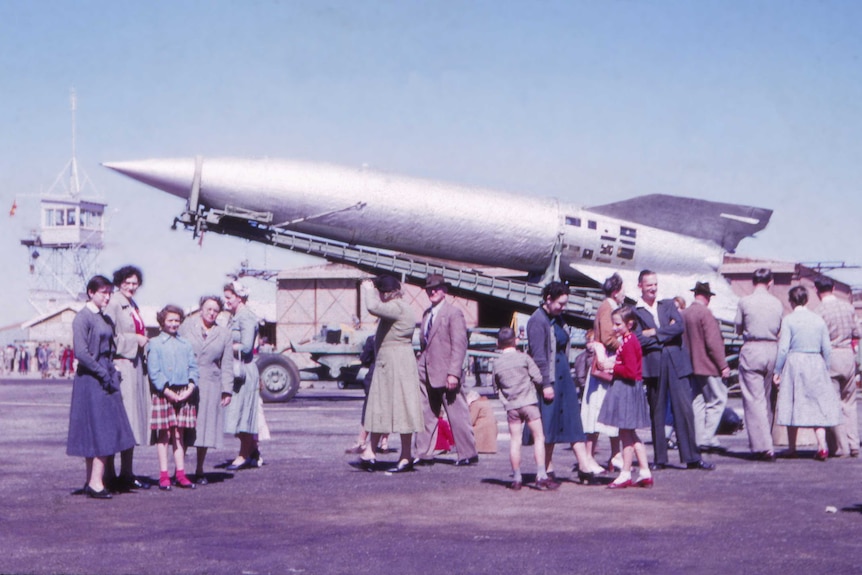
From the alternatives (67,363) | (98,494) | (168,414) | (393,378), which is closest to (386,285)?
(393,378)

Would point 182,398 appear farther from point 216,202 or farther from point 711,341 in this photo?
point 216,202

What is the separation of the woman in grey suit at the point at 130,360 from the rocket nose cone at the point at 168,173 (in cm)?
1055

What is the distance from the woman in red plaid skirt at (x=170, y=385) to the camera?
8.66 meters

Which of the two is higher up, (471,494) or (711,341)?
(711,341)

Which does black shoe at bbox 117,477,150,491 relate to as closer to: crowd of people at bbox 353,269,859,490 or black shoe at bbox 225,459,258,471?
black shoe at bbox 225,459,258,471

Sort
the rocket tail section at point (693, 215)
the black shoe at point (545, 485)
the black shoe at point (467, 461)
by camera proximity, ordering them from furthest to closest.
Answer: the rocket tail section at point (693, 215) < the black shoe at point (467, 461) < the black shoe at point (545, 485)

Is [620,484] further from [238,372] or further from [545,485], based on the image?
[238,372]

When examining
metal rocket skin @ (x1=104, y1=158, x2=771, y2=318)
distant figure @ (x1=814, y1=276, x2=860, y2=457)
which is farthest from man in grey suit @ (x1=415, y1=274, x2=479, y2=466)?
metal rocket skin @ (x1=104, y1=158, x2=771, y2=318)

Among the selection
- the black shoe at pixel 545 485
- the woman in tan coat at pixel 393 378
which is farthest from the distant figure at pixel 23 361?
the black shoe at pixel 545 485

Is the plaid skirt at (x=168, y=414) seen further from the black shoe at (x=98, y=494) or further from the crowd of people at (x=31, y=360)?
the crowd of people at (x=31, y=360)

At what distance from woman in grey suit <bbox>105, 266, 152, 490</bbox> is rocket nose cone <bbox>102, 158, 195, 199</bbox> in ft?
34.6

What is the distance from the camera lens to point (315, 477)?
30.7 feet

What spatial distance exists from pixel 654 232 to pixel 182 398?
14724mm

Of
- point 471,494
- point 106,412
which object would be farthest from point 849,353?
point 106,412
